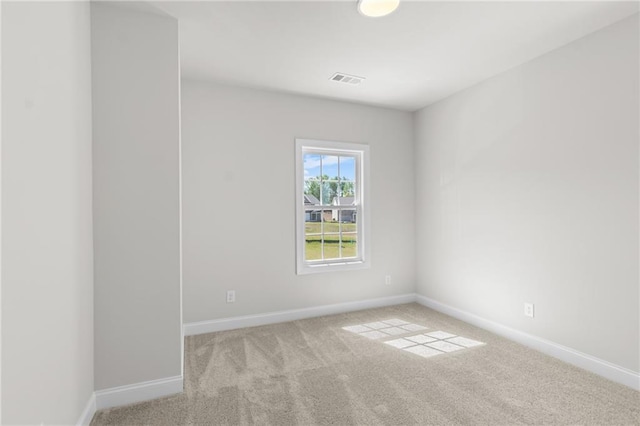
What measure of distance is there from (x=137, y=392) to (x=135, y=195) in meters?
1.36

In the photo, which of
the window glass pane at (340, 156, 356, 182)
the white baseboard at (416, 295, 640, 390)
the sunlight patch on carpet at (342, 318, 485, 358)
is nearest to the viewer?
the white baseboard at (416, 295, 640, 390)

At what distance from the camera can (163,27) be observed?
7.43 feet

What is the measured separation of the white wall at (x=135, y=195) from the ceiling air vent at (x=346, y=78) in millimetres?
1575

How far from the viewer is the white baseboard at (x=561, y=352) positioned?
2324mm

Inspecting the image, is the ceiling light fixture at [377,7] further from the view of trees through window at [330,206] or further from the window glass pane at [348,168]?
the window glass pane at [348,168]

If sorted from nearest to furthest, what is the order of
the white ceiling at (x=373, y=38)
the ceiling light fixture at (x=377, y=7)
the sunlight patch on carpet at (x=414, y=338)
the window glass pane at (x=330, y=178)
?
1. the ceiling light fixture at (x=377, y=7)
2. the white ceiling at (x=373, y=38)
3. the sunlight patch on carpet at (x=414, y=338)
4. the window glass pane at (x=330, y=178)

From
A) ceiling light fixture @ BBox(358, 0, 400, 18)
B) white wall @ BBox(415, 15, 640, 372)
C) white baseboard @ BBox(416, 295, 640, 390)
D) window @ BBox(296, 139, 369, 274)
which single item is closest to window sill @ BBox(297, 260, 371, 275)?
window @ BBox(296, 139, 369, 274)

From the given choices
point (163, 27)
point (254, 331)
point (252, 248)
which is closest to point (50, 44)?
point (163, 27)

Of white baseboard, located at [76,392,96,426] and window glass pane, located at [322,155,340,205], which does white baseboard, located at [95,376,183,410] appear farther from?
window glass pane, located at [322,155,340,205]

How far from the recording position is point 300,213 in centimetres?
382

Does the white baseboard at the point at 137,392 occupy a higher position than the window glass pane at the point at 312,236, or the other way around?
the window glass pane at the point at 312,236

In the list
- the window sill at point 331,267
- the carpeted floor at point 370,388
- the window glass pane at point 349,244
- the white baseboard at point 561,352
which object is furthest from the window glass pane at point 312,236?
the white baseboard at point 561,352

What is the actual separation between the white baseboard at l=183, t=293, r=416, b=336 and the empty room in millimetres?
28

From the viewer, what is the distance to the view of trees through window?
13.2ft
